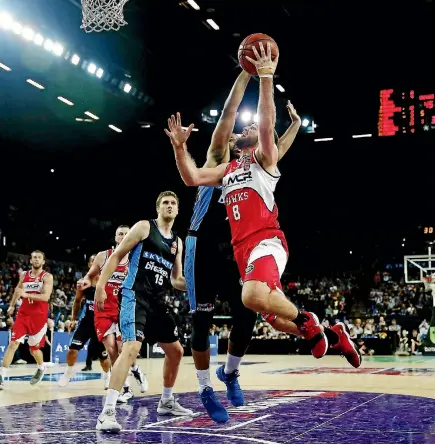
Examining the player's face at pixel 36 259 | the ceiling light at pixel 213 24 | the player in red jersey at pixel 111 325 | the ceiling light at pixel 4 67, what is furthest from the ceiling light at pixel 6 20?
the player in red jersey at pixel 111 325

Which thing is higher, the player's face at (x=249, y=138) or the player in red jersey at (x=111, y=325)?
the player's face at (x=249, y=138)

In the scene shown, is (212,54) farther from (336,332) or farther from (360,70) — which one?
(336,332)

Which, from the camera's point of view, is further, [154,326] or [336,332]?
[154,326]

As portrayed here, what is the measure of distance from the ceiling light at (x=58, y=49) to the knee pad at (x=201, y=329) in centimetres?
1250

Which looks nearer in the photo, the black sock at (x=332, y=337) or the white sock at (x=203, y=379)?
the black sock at (x=332, y=337)

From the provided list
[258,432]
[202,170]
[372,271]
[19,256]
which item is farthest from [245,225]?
[372,271]

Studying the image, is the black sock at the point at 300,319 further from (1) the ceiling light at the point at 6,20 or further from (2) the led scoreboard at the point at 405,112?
(2) the led scoreboard at the point at 405,112

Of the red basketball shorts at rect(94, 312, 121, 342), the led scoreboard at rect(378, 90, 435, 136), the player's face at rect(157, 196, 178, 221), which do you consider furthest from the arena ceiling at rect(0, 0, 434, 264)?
the player's face at rect(157, 196, 178, 221)

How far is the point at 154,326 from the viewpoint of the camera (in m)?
5.37

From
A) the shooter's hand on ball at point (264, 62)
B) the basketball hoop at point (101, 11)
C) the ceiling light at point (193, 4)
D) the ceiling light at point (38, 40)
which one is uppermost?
the ceiling light at point (193, 4)

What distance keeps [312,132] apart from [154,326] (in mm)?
18550

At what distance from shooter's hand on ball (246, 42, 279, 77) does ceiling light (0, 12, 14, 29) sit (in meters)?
11.3

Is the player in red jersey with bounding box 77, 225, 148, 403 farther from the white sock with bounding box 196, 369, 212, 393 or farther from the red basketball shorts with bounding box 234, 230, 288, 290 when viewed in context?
the red basketball shorts with bounding box 234, 230, 288, 290

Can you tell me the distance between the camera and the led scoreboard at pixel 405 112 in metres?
16.4
